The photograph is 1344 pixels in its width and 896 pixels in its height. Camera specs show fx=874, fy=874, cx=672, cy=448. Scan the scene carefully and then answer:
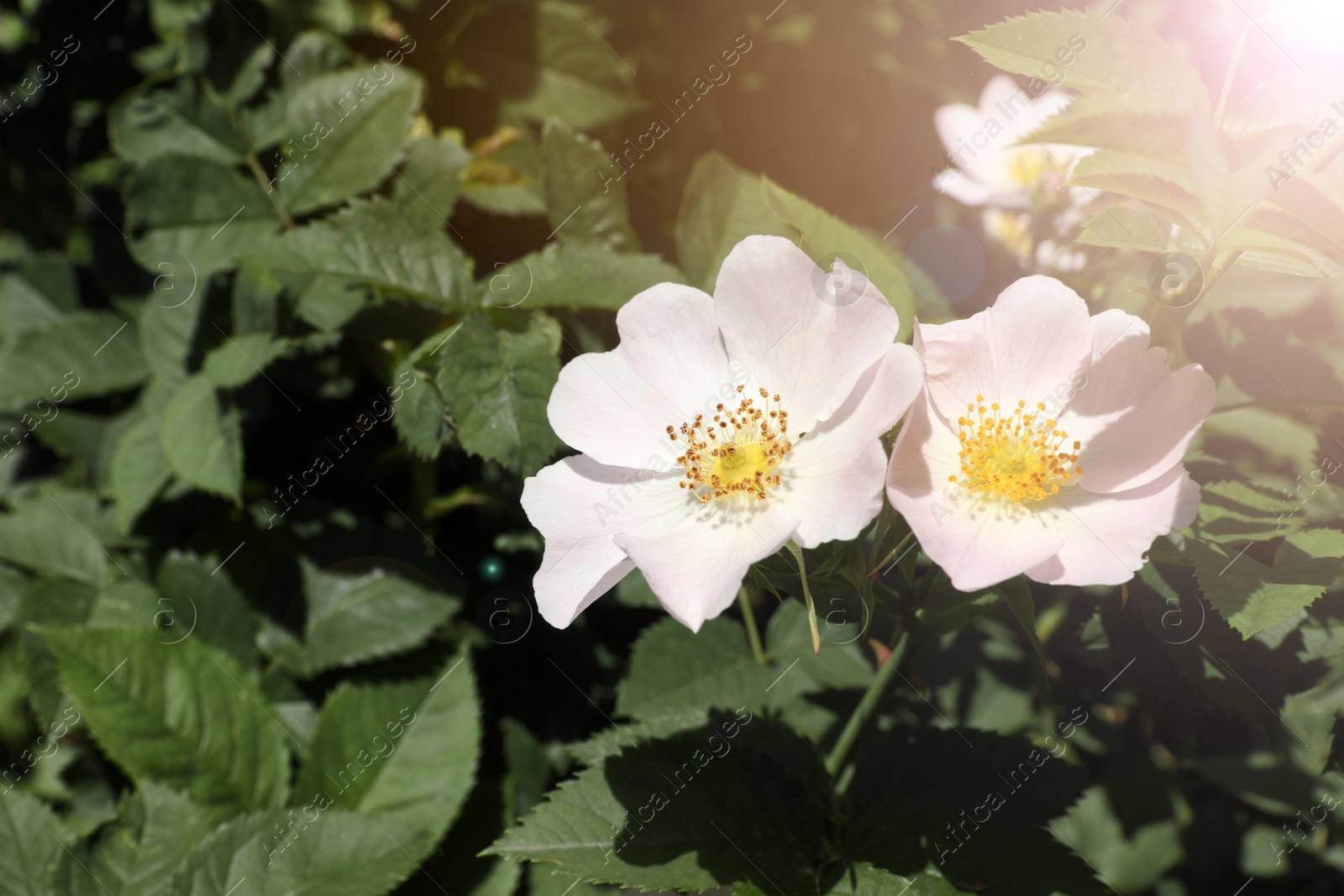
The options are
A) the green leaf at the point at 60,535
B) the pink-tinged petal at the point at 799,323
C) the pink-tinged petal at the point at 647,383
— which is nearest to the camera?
the pink-tinged petal at the point at 799,323

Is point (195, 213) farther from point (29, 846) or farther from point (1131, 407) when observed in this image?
point (1131, 407)

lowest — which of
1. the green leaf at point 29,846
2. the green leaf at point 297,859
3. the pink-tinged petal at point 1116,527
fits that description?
the green leaf at point 297,859

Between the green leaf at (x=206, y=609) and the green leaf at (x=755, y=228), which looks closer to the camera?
the green leaf at (x=755, y=228)

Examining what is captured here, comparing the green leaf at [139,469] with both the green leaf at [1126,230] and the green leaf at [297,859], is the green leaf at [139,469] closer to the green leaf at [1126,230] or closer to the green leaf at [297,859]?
the green leaf at [297,859]

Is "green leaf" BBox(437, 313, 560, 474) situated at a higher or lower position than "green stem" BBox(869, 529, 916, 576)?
higher

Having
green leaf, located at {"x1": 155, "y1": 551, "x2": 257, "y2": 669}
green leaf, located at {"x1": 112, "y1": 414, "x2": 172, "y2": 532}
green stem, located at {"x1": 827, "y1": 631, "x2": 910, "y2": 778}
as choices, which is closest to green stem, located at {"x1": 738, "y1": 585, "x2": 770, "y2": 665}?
green stem, located at {"x1": 827, "y1": 631, "x2": 910, "y2": 778}

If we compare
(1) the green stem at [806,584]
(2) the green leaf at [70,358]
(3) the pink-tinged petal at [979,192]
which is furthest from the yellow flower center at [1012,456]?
(2) the green leaf at [70,358]

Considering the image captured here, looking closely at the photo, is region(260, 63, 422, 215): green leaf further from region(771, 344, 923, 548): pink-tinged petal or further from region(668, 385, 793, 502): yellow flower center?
region(771, 344, 923, 548): pink-tinged petal
